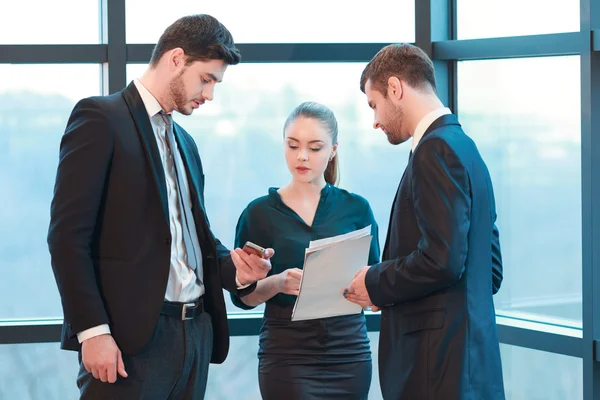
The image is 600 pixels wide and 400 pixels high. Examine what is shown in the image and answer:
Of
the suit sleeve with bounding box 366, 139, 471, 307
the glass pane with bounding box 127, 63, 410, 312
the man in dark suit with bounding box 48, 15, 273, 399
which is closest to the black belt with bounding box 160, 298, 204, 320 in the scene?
the man in dark suit with bounding box 48, 15, 273, 399

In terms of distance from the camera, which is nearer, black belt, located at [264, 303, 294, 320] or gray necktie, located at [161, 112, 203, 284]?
gray necktie, located at [161, 112, 203, 284]

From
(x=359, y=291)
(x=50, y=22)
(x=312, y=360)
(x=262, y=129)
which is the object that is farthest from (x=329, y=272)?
(x=50, y=22)

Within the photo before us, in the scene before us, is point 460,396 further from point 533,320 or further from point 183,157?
point 533,320

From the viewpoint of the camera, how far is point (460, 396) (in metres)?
2.10

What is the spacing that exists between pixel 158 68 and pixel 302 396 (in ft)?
3.88

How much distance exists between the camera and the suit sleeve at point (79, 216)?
200 cm

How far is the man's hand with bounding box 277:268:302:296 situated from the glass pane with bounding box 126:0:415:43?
1192 millimetres

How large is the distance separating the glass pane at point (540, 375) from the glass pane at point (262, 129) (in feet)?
2.93

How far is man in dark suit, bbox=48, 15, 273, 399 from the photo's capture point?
2025mm

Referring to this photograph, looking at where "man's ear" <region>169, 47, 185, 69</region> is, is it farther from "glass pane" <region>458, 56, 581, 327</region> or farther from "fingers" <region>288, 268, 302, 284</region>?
"glass pane" <region>458, 56, 581, 327</region>

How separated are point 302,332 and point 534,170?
118 cm

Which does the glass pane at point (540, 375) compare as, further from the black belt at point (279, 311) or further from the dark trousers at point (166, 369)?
the dark trousers at point (166, 369)

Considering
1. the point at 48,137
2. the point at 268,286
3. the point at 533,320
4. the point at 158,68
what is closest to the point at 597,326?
the point at 533,320

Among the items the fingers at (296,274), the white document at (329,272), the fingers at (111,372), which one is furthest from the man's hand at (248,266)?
the fingers at (111,372)
